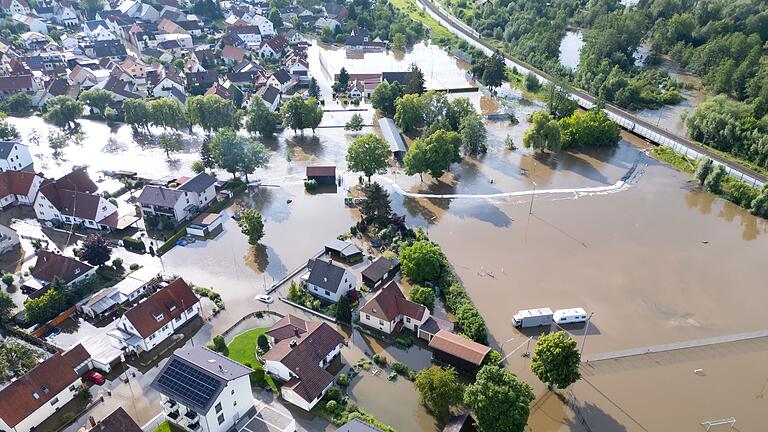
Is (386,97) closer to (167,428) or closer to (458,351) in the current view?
(458,351)

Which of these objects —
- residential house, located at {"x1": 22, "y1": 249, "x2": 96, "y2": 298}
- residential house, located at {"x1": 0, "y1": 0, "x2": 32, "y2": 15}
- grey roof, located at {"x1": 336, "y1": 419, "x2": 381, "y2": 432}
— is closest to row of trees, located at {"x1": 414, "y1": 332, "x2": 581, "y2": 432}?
grey roof, located at {"x1": 336, "y1": 419, "x2": 381, "y2": 432}

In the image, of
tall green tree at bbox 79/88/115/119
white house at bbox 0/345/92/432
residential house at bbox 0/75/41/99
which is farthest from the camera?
residential house at bbox 0/75/41/99

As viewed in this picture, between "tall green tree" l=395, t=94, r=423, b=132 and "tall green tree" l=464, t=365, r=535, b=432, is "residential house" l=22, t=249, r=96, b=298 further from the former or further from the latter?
"tall green tree" l=395, t=94, r=423, b=132

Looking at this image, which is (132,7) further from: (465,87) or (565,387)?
(565,387)

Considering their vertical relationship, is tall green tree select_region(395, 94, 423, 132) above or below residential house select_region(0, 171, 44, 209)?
above

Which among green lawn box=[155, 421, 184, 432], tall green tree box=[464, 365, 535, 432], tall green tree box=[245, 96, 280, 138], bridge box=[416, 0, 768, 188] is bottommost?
green lawn box=[155, 421, 184, 432]

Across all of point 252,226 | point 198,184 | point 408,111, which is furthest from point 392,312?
point 408,111

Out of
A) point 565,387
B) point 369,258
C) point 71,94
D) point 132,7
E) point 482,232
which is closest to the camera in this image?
point 565,387

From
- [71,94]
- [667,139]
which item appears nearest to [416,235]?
[667,139]
